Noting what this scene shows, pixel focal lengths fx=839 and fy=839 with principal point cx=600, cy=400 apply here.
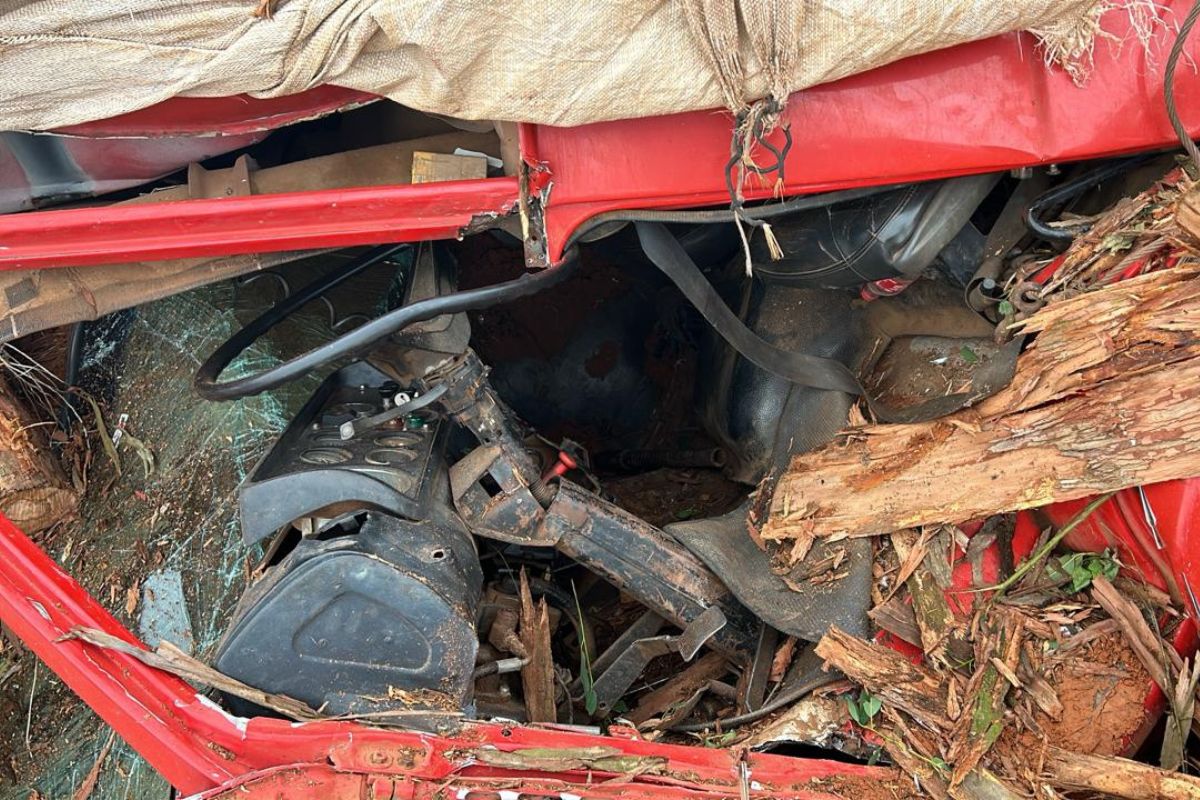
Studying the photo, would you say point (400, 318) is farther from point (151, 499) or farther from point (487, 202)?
point (151, 499)

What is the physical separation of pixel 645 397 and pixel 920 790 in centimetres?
191

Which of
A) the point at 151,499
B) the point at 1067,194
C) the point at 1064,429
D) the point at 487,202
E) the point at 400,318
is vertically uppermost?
the point at 487,202

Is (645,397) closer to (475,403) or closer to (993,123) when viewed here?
(475,403)

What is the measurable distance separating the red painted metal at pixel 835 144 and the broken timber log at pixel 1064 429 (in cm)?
33

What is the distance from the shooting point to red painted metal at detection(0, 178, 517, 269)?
1486mm

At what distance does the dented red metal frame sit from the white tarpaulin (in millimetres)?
130

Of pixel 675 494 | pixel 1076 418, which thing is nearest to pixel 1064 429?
pixel 1076 418

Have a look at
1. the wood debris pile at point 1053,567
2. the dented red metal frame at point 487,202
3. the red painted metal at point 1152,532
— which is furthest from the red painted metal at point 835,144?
the red painted metal at point 1152,532

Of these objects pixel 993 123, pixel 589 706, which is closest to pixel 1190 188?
pixel 993 123

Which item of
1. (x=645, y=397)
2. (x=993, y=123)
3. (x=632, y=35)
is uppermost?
(x=632, y=35)

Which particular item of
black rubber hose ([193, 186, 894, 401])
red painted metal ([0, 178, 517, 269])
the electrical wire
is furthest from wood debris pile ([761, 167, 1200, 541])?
red painted metal ([0, 178, 517, 269])

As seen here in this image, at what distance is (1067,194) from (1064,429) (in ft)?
1.82

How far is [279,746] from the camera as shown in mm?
1690

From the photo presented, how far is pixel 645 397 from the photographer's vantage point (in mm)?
3412
